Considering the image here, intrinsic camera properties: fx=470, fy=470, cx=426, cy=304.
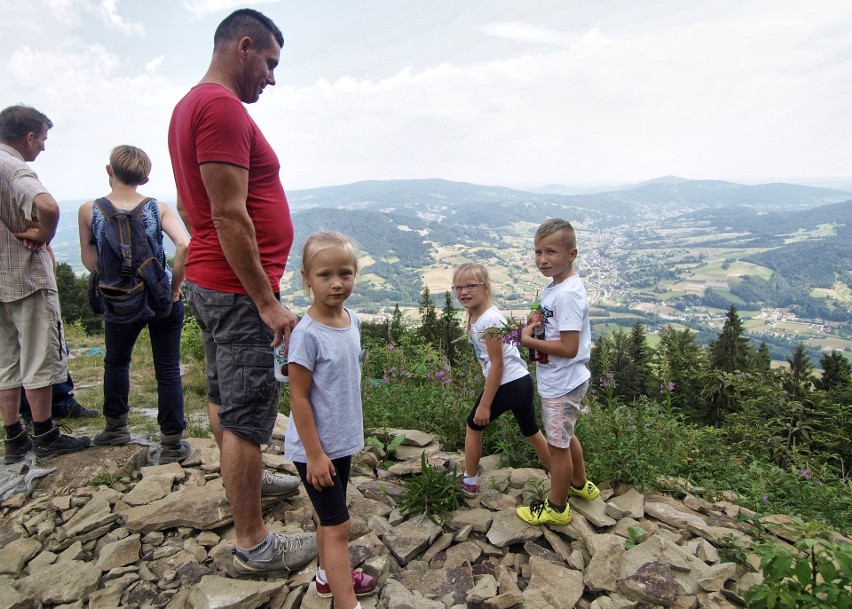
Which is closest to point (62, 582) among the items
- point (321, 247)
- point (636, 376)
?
point (321, 247)

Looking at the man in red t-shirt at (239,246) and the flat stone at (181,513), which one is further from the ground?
the man in red t-shirt at (239,246)

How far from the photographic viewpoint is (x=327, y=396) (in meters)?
2.13

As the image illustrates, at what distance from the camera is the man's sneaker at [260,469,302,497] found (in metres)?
3.03

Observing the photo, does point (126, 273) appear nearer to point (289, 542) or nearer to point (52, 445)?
point (52, 445)

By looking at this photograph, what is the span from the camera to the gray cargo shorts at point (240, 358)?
2.31 m

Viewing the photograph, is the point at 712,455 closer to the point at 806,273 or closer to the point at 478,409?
the point at 478,409

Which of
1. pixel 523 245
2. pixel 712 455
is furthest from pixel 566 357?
pixel 523 245

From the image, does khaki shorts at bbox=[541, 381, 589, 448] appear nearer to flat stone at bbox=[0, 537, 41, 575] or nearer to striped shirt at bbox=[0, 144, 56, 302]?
flat stone at bbox=[0, 537, 41, 575]

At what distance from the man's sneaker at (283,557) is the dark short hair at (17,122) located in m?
3.22

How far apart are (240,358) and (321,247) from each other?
0.71 meters

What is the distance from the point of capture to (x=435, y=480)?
125 inches

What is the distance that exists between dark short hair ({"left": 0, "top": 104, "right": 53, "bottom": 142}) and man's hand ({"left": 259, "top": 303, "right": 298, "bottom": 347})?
8.57 ft

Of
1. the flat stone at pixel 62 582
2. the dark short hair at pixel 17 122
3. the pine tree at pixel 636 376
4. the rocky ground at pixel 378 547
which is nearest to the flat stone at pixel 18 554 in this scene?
the rocky ground at pixel 378 547

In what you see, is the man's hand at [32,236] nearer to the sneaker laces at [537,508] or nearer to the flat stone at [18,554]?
the flat stone at [18,554]
